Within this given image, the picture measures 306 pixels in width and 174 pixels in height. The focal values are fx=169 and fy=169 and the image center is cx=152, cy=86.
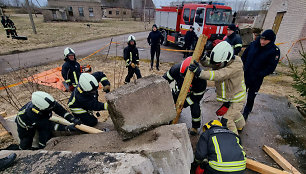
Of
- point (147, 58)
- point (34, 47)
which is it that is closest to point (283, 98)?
point (147, 58)

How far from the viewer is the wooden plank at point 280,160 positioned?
245 cm

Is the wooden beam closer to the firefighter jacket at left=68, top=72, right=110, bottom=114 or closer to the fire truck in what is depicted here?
the firefighter jacket at left=68, top=72, right=110, bottom=114

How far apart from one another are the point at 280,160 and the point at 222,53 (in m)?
1.89

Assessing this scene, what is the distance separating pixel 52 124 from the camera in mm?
2977

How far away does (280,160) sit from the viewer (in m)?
2.60

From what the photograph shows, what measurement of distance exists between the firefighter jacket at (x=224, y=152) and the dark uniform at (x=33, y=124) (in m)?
2.25

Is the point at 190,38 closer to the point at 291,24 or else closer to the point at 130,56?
the point at 130,56

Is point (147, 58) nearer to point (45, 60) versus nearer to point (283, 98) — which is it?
point (45, 60)

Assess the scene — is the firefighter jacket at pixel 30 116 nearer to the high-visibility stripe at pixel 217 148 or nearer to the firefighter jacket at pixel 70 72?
the firefighter jacket at pixel 70 72

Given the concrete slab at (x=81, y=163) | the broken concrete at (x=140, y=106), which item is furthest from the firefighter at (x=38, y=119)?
the broken concrete at (x=140, y=106)

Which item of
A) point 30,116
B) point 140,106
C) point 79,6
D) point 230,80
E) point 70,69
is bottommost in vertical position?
point 30,116

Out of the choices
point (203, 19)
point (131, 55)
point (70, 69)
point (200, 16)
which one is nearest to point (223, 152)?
point (70, 69)

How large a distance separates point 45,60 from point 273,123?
10181 millimetres

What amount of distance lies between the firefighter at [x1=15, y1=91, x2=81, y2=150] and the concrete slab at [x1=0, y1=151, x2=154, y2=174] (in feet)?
3.39
